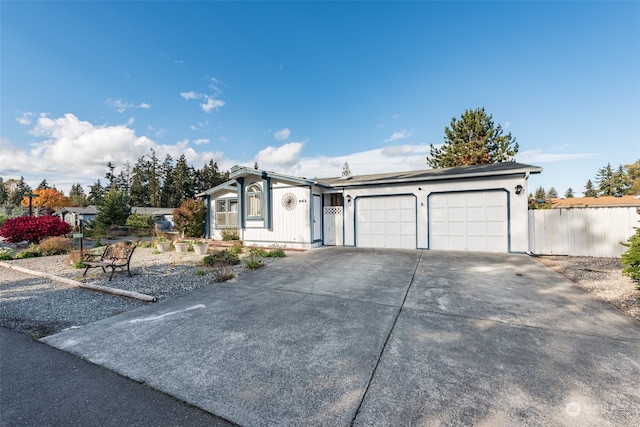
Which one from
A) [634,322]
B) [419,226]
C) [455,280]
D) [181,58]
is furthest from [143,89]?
[634,322]

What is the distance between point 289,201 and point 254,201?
81.7 inches

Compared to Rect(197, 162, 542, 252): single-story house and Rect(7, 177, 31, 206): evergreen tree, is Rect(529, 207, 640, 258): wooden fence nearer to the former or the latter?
Rect(197, 162, 542, 252): single-story house

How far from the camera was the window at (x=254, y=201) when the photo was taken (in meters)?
12.6

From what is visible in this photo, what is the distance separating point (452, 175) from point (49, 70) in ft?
50.7

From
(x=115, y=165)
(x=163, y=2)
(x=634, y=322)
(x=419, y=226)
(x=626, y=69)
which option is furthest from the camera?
(x=115, y=165)

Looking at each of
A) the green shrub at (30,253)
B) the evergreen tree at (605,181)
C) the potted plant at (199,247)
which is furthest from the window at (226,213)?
the evergreen tree at (605,181)

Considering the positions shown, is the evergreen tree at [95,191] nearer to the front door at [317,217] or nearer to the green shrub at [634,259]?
the front door at [317,217]

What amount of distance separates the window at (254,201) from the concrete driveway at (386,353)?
7.26 metres

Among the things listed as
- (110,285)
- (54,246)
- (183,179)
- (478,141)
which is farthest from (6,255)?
(183,179)

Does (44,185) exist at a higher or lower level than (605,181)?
higher

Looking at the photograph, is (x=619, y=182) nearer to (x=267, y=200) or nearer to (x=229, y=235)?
(x=267, y=200)

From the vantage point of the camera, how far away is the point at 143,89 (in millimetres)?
12266

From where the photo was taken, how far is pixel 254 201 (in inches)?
504

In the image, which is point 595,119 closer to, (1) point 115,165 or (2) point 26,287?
(2) point 26,287
